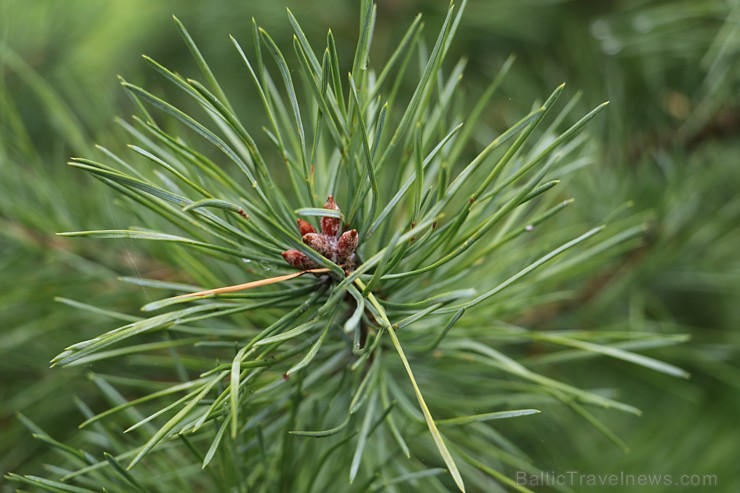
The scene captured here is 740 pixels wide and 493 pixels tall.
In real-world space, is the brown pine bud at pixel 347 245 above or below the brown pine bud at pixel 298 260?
above

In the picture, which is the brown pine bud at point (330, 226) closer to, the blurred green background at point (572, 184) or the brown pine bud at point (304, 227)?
the brown pine bud at point (304, 227)

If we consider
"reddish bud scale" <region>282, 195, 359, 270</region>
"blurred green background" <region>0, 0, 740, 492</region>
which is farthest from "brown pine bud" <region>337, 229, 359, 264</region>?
"blurred green background" <region>0, 0, 740, 492</region>

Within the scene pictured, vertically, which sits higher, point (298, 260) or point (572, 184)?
point (572, 184)

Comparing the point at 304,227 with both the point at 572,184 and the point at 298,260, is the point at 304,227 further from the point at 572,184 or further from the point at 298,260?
the point at 572,184

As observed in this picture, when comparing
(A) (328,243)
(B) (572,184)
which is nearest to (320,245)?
(A) (328,243)

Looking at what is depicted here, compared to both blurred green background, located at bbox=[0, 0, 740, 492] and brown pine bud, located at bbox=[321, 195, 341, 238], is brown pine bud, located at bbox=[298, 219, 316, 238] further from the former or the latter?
blurred green background, located at bbox=[0, 0, 740, 492]

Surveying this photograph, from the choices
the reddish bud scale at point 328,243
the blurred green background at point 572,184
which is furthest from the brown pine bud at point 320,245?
the blurred green background at point 572,184

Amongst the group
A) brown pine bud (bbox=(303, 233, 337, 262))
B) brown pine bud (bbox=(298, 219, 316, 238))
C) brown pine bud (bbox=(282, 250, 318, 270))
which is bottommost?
brown pine bud (bbox=(282, 250, 318, 270))
